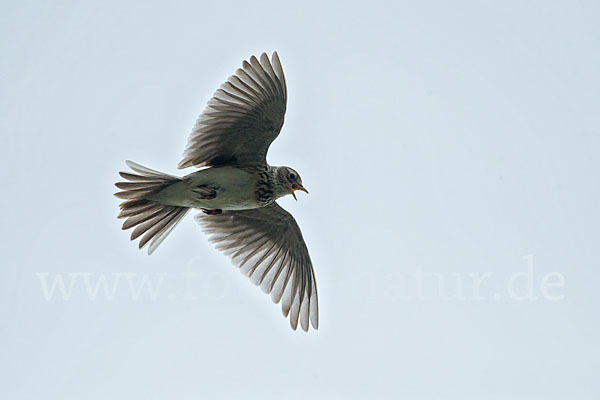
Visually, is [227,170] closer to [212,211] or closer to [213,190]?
[213,190]

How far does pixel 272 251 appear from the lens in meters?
12.3

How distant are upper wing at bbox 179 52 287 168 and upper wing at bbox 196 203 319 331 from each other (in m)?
1.26

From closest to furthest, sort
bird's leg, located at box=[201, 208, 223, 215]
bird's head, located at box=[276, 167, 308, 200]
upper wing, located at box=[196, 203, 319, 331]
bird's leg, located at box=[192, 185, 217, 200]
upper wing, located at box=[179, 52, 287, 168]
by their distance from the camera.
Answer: upper wing, located at box=[179, 52, 287, 168] → bird's leg, located at box=[192, 185, 217, 200] → bird's head, located at box=[276, 167, 308, 200] → bird's leg, located at box=[201, 208, 223, 215] → upper wing, located at box=[196, 203, 319, 331]

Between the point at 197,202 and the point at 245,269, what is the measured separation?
69.2 inches

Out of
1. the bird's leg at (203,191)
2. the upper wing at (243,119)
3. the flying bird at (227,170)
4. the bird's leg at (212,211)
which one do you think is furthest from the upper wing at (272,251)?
the bird's leg at (203,191)

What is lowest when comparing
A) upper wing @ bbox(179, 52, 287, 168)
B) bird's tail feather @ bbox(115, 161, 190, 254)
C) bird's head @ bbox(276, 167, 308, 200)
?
bird's tail feather @ bbox(115, 161, 190, 254)

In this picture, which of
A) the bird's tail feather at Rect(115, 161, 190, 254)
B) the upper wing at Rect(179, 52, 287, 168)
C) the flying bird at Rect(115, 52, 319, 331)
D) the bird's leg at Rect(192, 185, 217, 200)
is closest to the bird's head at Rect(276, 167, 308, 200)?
the flying bird at Rect(115, 52, 319, 331)

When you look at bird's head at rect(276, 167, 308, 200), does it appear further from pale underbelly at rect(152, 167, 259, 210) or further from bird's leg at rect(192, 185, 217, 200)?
bird's leg at rect(192, 185, 217, 200)

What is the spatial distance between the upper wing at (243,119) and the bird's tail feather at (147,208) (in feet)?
1.85

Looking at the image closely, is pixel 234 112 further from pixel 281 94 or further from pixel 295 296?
pixel 295 296

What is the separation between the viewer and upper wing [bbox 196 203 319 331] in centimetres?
1196

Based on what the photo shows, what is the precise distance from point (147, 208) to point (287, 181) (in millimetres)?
1806

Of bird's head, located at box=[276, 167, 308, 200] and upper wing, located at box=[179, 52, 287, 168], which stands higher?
upper wing, located at box=[179, 52, 287, 168]

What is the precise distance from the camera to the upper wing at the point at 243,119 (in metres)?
10.4
